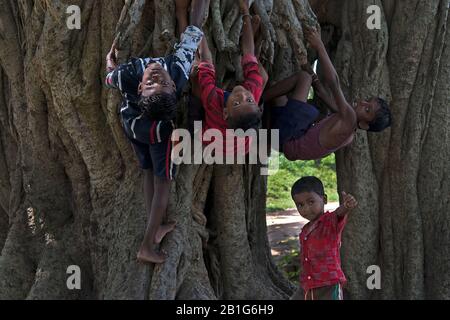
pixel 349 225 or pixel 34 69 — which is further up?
pixel 34 69

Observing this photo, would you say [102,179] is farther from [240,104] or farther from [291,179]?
[291,179]

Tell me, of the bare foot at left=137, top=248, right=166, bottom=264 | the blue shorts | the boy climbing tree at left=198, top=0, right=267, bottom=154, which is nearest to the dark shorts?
the boy climbing tree at left=198, top=0, right=267, bottom=154

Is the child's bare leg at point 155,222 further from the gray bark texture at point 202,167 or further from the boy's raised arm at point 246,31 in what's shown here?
the boy's raised arm at point 246,31

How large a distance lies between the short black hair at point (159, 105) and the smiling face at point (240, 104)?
0.29 m

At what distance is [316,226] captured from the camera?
12.4ft

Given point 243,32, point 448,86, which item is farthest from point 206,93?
point 448,86

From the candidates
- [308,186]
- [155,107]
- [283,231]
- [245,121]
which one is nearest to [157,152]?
[155,107]

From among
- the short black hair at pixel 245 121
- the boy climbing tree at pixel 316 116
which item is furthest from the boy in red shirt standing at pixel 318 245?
the short black hair at pixel 245 121

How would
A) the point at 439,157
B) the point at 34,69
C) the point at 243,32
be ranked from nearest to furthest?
the point at 243,32 → the point at 34,69 → the point at 439,157

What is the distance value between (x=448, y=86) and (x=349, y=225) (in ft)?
3.83

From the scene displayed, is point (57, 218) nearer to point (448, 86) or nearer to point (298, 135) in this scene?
point (298, 135)

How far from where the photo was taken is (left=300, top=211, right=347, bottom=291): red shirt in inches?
147

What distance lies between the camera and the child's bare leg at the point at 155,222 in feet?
12.5

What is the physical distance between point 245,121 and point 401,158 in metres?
1.59
